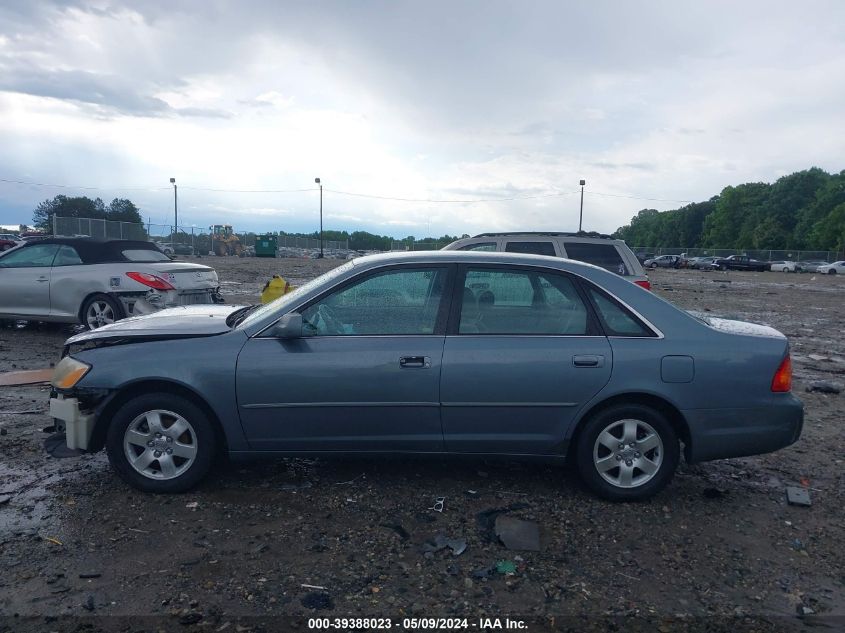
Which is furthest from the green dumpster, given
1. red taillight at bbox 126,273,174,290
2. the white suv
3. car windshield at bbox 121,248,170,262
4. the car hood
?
Answer: the car hood

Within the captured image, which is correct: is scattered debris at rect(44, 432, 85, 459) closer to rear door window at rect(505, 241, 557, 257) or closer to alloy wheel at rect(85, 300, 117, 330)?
alloy wheel at rect(85, 300, 117, 330)

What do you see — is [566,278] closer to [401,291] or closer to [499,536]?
[401,291]

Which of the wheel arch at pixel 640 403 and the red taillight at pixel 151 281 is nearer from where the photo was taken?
the wheel arch at pixel 640 403

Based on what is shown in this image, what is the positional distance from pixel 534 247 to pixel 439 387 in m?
5.74

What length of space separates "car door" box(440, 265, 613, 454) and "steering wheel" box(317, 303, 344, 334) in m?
0.75

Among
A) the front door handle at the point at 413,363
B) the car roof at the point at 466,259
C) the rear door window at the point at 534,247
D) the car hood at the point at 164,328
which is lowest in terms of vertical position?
the front door handle at the point at 413,363

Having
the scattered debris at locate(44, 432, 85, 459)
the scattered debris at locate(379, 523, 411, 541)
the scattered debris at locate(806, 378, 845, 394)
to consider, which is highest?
the scattered debris at locate(44, 432, 85, 459)

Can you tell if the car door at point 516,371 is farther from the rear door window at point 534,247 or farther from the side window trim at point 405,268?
the rear door window at point 534,247

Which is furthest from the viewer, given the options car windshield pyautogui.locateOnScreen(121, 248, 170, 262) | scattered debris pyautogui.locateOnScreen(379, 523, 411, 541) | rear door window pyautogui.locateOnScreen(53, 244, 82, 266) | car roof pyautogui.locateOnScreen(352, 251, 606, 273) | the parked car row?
the parked car row

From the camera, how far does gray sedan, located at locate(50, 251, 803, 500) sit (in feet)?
14.4

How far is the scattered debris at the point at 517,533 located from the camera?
3943 mm

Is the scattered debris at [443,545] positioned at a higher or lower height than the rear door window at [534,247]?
lower

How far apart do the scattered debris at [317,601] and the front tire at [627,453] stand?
6.46 ft

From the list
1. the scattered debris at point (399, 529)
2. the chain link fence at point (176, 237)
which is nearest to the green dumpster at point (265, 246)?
the chain link fence at point (176, 237)
